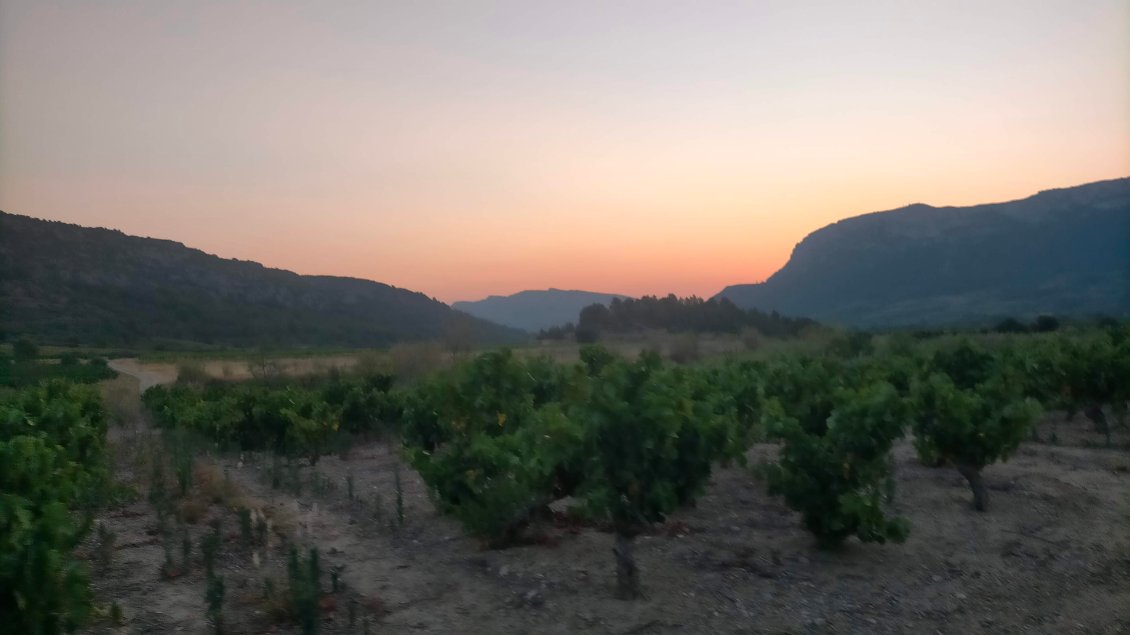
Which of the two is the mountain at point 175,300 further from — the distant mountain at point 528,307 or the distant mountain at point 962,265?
the distant mountain at point 962,265

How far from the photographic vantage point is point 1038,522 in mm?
10000

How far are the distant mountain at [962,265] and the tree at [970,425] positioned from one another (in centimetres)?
5779

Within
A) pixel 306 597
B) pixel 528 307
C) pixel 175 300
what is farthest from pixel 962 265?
pixel 306 597

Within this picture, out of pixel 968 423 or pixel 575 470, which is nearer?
pixel 575 470

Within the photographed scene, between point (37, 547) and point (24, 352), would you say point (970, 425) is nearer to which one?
point (37, 547)

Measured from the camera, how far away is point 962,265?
338 feet

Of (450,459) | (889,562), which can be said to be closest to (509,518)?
(450,459)

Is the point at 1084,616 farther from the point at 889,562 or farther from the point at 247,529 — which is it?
the point at 247,529

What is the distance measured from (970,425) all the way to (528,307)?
109m

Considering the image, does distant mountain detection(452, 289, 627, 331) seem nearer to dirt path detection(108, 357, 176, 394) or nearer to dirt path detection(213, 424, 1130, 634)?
dirt path detection(108, 357, 176, 394)

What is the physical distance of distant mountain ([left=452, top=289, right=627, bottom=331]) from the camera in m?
106

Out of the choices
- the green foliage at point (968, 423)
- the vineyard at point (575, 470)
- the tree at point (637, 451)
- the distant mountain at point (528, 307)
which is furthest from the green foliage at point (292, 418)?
the distant mountain at point (528, 307)

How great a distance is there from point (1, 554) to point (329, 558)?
424 cm

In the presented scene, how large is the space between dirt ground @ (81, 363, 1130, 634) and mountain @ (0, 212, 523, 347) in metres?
41.7
